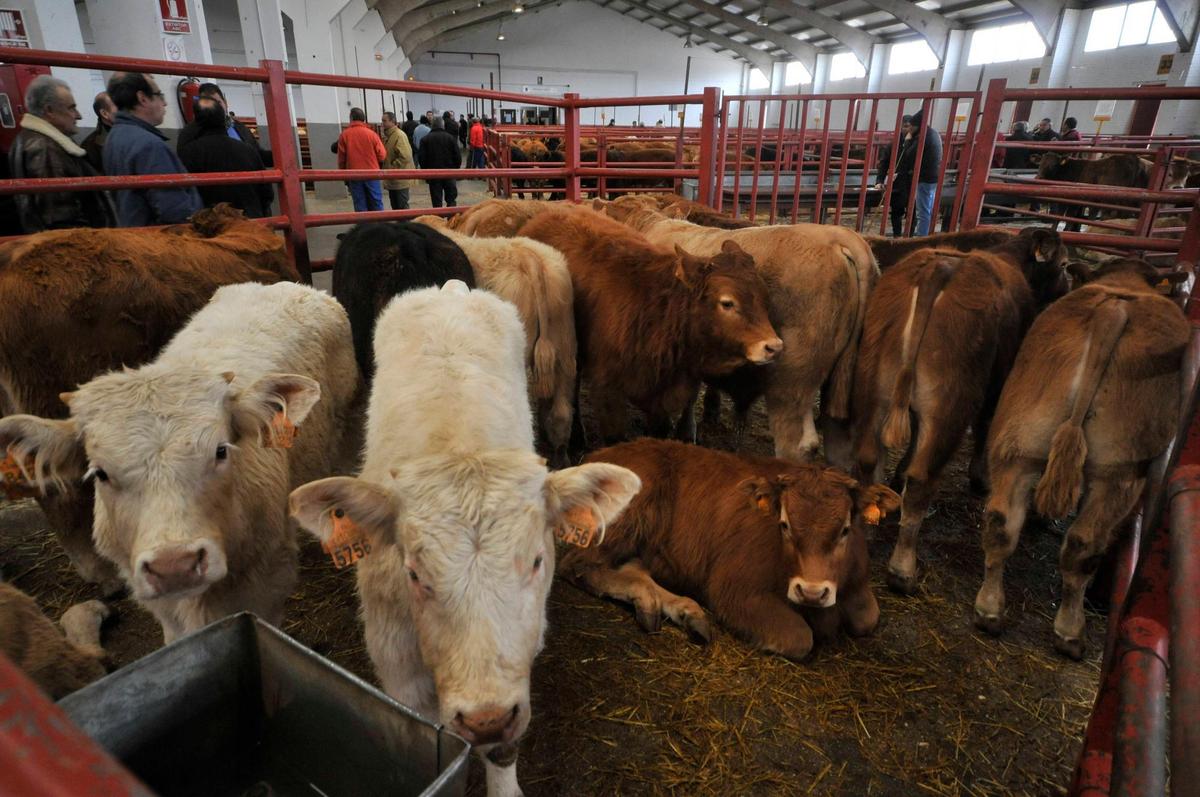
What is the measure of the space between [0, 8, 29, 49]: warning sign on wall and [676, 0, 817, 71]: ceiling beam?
35.5 meters

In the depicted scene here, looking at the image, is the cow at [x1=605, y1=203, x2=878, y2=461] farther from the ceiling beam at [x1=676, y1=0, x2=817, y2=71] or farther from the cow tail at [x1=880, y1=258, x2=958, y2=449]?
the ceiling beam at [x1=676, y1=0, x2=817, y2=71]

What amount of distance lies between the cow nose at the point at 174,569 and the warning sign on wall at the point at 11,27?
8.14 metres

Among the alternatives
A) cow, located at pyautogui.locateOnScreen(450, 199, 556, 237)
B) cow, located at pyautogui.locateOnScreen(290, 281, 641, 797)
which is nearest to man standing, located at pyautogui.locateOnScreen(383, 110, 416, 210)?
cow, located at pyautogui.locateOnScreen(450, 199, 556, 237)

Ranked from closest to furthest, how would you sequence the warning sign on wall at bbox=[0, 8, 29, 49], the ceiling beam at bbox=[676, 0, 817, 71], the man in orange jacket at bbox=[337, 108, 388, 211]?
the warning sign on wall at bbox=[0, 8, 29, 49] → the man in orange jacket at bbox=[337, 108, 388, 211] → the ceiling beam at bbox=[676, 0, 817, 71]

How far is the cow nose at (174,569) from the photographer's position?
1847 mm

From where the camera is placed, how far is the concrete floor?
8492 mm

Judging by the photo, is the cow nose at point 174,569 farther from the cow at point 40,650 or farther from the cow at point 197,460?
the cow at point 40,650

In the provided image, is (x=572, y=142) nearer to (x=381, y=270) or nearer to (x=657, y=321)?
(x=657, y=321)

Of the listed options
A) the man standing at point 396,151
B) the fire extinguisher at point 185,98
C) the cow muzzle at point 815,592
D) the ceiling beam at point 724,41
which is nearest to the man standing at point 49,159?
the cow muzzle at point 815,592

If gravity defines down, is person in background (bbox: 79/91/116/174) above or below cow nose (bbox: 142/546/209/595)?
above

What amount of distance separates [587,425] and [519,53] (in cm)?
Answer: 4555

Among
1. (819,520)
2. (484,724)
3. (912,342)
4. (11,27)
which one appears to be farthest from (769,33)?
(484,724)

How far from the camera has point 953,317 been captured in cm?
317

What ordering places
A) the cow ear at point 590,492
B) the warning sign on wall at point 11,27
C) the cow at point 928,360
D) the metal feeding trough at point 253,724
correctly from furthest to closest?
the warning sign on wall at point 11,27, the cow at point 928,360, the cow ear at point 590,492, the metal feeding trough at point 253,724
